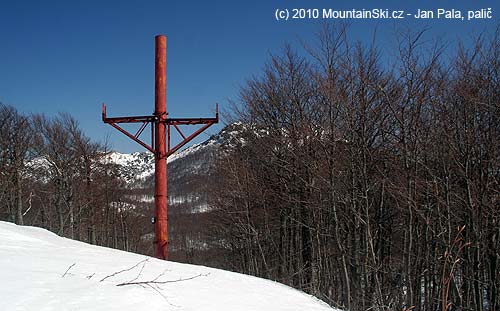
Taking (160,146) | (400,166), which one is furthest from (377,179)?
(160,146)

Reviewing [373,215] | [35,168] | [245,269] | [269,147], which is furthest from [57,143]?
[373,215]

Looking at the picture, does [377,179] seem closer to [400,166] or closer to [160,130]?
[400,166]

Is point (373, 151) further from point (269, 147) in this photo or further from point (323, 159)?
point (269, 147)

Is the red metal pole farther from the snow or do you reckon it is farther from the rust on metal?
the snow

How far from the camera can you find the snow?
3166mm

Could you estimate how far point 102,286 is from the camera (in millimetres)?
3645

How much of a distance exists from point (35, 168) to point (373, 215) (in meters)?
18.1

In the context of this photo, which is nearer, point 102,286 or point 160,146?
point 102,286

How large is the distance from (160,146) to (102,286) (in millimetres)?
7618

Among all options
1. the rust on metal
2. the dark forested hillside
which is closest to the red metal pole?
the rust on metal

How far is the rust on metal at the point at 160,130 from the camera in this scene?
10.8 meters

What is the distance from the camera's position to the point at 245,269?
20703 millimetres

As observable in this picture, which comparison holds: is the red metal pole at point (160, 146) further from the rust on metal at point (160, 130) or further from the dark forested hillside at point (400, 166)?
the dark forested hillside at point (400, 166)

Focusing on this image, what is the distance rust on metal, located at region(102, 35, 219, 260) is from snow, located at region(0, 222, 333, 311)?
5.37m
